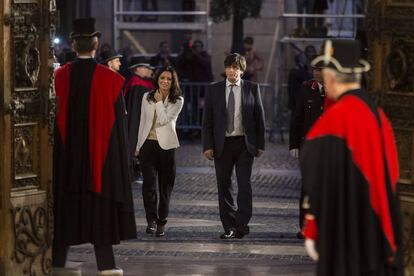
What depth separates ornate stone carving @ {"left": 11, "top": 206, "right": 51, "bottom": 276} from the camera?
35.0 feet

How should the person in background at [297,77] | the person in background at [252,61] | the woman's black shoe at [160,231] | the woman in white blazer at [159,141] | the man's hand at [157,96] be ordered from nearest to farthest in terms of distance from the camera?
the woman's black shoe at [160,231] < the woman in white blazer at [159,141] < the man's hand at [157,96] < the person in background at [297,77] < the person in background at [252,61]

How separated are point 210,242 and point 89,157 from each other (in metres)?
3.17

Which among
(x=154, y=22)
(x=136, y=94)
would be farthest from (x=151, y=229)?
(x=154, y=22)

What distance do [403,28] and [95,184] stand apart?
2663mm

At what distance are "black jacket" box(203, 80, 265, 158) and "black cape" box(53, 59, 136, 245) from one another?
10.7ft

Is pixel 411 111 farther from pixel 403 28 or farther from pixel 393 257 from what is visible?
pixel 393 257

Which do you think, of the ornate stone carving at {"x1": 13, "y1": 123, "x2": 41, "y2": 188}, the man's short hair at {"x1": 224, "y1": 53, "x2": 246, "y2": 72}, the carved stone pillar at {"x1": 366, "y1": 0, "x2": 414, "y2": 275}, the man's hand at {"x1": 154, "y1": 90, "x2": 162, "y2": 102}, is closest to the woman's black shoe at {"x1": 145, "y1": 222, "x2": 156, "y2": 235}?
the man's hand at {"x1": 154, "y1": 90, "x2": 162, "y2": 102}

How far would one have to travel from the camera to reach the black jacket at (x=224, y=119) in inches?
572

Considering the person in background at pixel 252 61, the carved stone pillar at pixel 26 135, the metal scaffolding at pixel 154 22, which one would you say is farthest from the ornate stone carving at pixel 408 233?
the metal scaffolding at pixel 154 22

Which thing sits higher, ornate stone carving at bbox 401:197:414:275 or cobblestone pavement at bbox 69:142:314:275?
ornate stone carving at bbox 401:197:414:275

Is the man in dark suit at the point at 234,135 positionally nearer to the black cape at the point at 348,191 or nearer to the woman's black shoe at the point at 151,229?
the woman's black shoe at the point at 151,229

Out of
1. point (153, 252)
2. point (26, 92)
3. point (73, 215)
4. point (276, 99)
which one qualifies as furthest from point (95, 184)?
point (276, 99)

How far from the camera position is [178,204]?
56.8 feet

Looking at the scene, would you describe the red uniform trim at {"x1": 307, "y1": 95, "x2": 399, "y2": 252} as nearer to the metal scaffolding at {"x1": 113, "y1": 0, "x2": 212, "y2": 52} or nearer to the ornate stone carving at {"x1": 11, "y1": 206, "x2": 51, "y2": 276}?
the ornate stone carving at {"x1": 11, "y1": 206, "x2": 51, "y2": 276}
